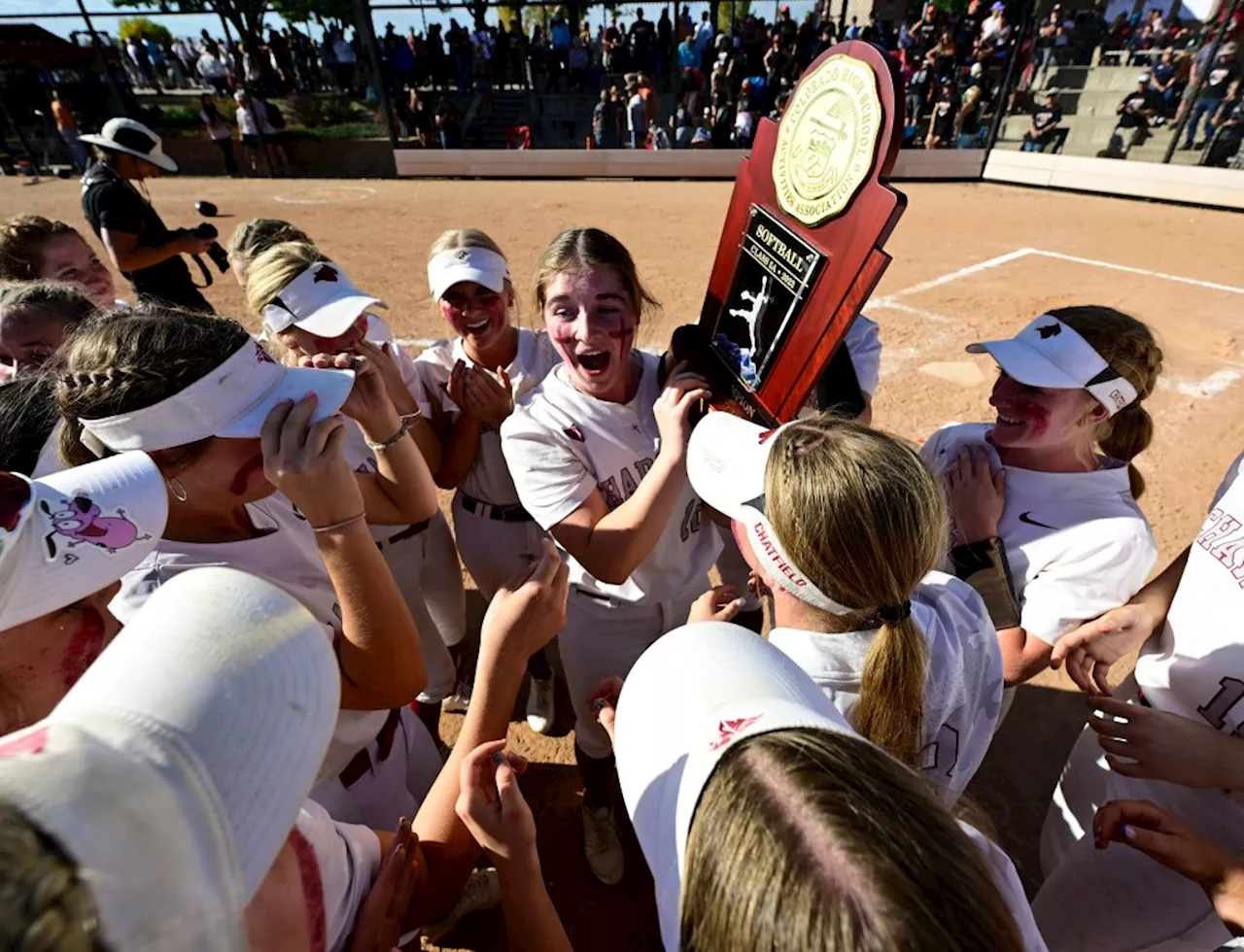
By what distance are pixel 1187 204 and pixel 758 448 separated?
16.4m

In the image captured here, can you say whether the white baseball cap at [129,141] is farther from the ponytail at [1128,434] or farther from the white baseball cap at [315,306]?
the ponytail at [1128,434]

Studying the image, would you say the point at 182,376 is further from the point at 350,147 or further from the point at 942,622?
the point at 350,147

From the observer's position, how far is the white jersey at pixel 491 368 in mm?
2885

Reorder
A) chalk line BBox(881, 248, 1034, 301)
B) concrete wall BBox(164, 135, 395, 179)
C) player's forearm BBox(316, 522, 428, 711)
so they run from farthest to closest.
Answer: concrete wall BBox(164, 135, 395, 179) → chalk line BBox(881, 248, 1034, 301) → player's forearm BBox(316, 522, 428, 711)

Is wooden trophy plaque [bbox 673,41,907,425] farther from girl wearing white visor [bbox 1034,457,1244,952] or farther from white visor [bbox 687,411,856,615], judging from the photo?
girl wearing white visor [bbox 1034,457,1244,952]

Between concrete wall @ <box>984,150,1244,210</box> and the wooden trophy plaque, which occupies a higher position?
the wooden trophy plaque

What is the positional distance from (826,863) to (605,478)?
1670mm

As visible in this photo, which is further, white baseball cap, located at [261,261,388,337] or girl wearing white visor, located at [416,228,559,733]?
girl wearing white visor, located at [416,228,559,733]

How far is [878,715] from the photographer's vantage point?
1320 millimetres

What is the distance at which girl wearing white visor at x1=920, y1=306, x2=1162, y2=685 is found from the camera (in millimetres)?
1894

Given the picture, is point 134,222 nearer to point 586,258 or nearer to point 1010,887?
point 586,258

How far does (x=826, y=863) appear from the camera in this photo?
73 cm

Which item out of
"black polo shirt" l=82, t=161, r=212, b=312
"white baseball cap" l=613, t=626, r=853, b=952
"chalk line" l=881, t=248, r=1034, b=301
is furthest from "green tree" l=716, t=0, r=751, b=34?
"white baseball cap" l=613, t=626, r=853, b=952

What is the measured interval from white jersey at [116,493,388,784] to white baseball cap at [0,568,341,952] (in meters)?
0.94
